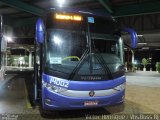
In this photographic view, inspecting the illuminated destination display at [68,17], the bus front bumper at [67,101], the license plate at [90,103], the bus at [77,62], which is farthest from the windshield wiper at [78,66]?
the illuminated destination display at [68,17]

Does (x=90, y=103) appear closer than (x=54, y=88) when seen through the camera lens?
No

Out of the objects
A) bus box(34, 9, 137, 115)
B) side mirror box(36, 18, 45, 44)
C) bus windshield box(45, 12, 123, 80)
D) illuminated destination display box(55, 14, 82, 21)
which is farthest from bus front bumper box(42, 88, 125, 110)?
illuminated destination display box(55, 14, 82, 21)

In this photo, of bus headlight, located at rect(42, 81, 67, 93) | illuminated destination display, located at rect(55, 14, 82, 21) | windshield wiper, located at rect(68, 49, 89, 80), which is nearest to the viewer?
bus headlight, located at rect(42, 81, 67, 93)

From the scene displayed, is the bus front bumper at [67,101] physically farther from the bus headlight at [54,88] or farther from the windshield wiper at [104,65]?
the windshield wiper at [104,65]

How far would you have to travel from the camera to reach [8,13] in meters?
19.2

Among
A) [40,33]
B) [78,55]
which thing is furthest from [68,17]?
[78,55]

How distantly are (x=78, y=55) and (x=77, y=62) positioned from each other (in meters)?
0.23

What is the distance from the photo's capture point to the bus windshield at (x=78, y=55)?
6.71m

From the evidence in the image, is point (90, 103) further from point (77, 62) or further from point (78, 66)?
point (77, 62)

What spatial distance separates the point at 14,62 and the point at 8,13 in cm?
4611

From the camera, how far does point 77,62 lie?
268 inches

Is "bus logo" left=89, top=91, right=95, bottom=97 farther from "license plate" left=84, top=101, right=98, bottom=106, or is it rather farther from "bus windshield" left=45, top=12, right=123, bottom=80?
"bus windshield" left=45, top=12, right=123, bottom=80

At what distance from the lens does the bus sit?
6594mm

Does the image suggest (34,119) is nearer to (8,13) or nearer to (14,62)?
(8,13)
